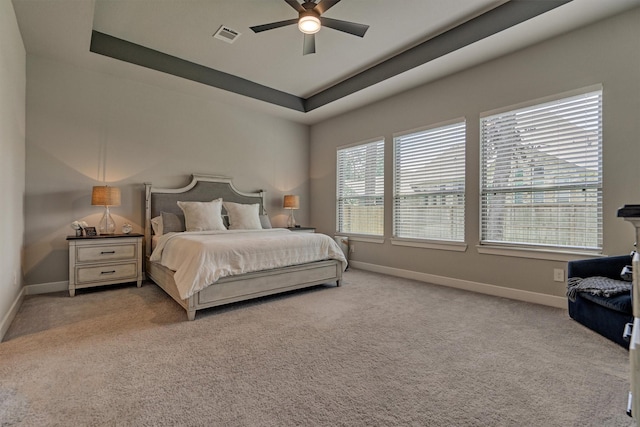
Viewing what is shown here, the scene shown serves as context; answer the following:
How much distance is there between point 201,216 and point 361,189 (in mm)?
2652

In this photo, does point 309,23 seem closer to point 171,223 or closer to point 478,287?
point 171,223

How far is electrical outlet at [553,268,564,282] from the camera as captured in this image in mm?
3114

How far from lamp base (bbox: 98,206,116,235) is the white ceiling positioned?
1.86 meters

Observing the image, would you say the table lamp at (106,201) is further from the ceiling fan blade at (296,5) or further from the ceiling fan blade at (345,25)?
the ceiling fan blade at (345,25)

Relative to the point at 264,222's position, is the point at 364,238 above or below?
below

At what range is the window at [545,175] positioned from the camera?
9.77 feet

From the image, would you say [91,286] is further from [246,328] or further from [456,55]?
[456,55]

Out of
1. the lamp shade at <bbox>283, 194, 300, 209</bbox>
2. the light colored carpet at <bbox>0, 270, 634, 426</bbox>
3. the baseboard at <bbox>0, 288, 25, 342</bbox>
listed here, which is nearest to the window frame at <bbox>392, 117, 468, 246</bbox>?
the light colored carpet at <bbox>0, 270, 634, 426</bbox>

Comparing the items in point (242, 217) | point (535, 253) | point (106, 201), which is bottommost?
point (535, 253)

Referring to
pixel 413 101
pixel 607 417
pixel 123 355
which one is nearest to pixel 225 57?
pixel 413 101

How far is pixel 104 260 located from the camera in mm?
3646

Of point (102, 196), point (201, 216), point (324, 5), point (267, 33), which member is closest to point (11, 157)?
point (102, 196)

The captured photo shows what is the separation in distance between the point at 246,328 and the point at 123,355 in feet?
2.87

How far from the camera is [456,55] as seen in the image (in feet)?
11.5
